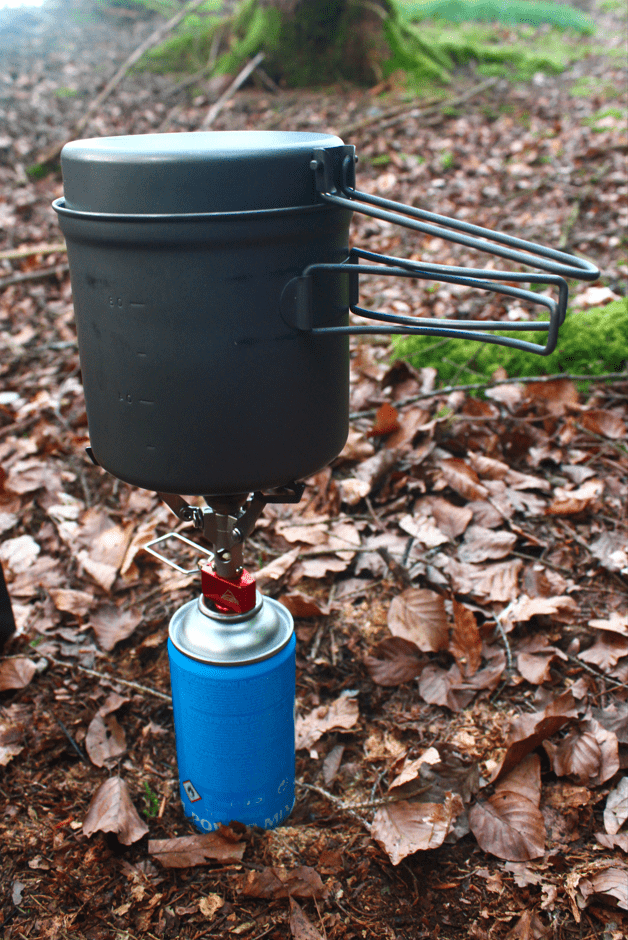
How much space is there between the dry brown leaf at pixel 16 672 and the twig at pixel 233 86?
590cm

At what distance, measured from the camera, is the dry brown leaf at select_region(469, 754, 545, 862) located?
1.69 m

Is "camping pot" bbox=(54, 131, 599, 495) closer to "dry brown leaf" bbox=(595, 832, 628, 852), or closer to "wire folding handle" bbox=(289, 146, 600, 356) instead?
"wire folding handle" bbox=(289, 146, 600, 356)

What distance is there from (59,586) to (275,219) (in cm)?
175

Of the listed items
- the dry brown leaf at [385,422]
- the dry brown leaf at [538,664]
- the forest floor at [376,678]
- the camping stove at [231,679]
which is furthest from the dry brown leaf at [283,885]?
the dry brown leaf at [385,422]

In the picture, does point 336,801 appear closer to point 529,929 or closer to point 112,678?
point 529,929

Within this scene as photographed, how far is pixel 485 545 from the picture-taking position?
2.44 metres

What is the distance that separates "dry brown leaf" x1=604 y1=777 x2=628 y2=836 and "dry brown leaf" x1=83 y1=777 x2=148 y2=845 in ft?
3.61

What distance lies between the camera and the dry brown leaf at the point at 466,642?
6.86ft

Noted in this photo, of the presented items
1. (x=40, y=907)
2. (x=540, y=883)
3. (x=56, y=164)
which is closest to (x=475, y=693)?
(x=540, y=883)

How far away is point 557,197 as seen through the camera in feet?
16.5

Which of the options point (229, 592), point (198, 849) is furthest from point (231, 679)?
point (198, 849)

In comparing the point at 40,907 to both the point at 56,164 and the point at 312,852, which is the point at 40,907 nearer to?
the point at 312,852

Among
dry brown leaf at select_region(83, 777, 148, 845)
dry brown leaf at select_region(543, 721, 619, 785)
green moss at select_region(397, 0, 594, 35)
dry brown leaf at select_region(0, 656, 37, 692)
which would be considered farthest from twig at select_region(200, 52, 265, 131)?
dry brown leaf at select_region(543, 721, 619, 785)

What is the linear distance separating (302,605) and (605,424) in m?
1.42
